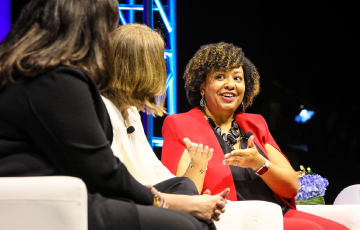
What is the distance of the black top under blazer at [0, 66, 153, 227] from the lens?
3.46 ft

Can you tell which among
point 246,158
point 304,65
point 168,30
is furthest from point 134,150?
point 304,65

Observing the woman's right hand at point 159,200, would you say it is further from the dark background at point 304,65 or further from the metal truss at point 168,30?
the dark background at point 304,65

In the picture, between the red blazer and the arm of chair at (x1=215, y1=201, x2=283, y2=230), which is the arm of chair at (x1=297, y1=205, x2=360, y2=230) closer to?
the red blazer

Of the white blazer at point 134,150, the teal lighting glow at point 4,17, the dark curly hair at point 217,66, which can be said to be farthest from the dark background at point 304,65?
the white blazer at point 134,150

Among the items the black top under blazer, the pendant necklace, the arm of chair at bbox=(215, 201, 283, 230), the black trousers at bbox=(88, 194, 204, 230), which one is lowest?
the arm of chair at bbox=(215, 201, 283, 230)

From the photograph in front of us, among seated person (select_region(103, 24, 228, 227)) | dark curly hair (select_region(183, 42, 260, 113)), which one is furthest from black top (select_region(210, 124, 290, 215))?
seated person (select_region(103, 24, 228, 227))

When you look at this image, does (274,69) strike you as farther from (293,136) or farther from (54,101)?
(54,101)

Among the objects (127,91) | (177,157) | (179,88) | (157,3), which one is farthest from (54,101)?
(179,88)

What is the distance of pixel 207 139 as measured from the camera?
7.97 ft

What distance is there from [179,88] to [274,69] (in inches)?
44.0

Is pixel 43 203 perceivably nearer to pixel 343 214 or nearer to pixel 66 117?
pixel 66 117

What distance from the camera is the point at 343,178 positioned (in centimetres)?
483

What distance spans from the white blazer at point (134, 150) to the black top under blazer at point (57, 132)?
0.47 meters

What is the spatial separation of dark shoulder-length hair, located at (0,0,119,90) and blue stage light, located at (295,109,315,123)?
389cm
